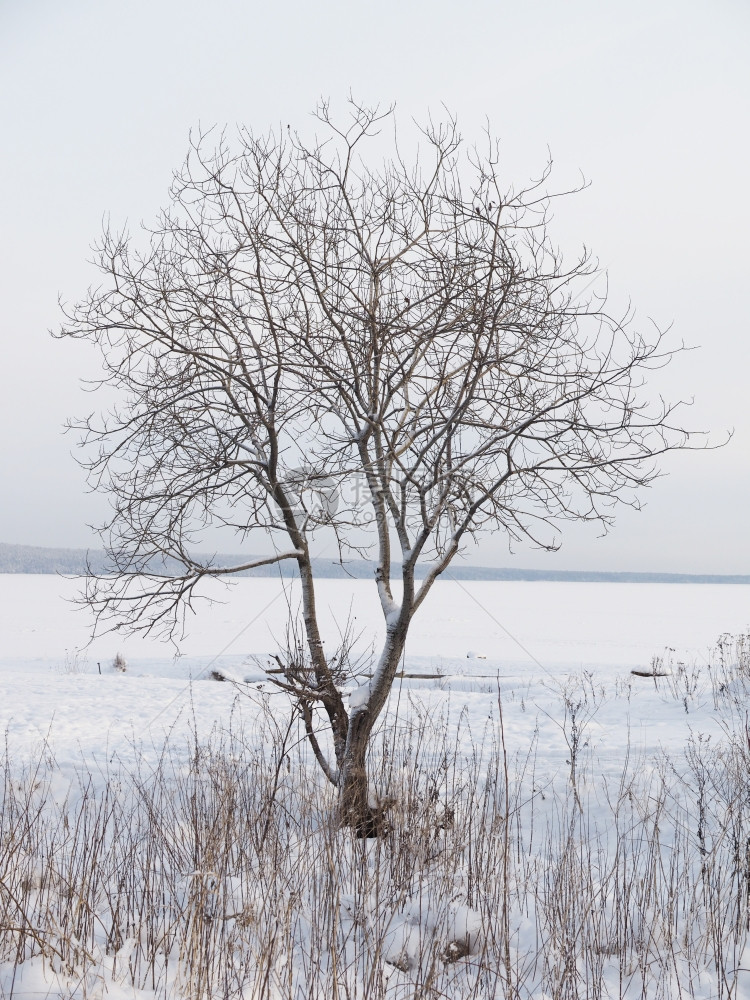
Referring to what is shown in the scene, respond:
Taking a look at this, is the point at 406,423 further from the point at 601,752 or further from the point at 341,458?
the point at 601,752

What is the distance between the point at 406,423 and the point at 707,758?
4.56 m

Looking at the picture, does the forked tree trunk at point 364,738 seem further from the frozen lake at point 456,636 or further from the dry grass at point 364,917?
the frozen lake at point 456,636

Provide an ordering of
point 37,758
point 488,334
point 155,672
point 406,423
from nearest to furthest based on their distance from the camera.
Answer: point 488,334 → point 406,423 → point 37,758 → point 155,672

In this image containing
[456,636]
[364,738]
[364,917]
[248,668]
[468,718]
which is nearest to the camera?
[364,917]

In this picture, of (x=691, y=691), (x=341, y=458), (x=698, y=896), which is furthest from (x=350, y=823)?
(x=691, y=691)

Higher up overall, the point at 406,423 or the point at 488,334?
the point at 488,334

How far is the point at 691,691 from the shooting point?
1152cm

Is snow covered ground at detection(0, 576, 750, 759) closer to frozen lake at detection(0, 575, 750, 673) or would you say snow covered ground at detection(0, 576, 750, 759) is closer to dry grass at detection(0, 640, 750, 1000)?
frozen lake at detection(0, 575, 750, 673)

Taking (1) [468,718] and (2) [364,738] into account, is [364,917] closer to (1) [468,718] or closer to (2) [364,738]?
(2) [364,738]

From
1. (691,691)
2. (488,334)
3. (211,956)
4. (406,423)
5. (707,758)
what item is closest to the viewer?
(211,956)

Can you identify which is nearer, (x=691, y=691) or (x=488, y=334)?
(x=488, y=334)

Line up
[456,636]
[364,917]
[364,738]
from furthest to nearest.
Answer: [456,636]
[364,738]
[364,917]

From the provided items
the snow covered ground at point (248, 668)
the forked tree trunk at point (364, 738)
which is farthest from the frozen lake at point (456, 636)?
the forked tree trunk at point (364, 738)

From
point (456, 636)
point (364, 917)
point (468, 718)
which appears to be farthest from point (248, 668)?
point (364, 917)
